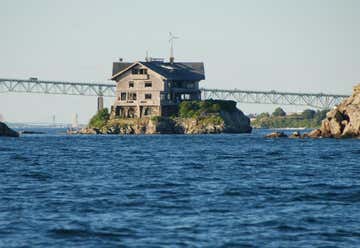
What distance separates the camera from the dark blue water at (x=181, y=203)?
1323 inches

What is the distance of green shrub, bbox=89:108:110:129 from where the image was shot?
160375mm

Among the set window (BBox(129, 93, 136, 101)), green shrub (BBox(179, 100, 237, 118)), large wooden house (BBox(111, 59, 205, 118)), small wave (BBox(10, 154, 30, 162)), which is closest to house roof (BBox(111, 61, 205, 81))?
large wooden house (BBox(111, 59, 205, 118))

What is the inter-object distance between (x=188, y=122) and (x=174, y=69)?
44.6 ft

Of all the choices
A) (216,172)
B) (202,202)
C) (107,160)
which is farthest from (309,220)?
(107,160)

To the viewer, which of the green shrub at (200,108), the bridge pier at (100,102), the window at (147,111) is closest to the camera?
the green shrub at (200,108)

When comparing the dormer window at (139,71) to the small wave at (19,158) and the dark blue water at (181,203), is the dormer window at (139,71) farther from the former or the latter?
the dark blue water at (181,203)

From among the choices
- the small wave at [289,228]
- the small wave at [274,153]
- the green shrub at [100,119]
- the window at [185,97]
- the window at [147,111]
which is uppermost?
the window at [185,97]

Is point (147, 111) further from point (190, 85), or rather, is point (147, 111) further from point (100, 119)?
point (190, 85)

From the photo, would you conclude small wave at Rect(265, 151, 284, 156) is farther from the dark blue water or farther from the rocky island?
the rocky island

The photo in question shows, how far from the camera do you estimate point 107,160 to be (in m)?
73.7

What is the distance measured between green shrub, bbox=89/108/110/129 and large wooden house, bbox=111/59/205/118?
2104 mm

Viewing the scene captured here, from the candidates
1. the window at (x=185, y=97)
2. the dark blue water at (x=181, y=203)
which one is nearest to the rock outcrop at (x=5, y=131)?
the window at (x=185, y=97)

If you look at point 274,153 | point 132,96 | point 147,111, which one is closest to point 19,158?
point 274,153

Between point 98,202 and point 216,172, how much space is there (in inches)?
743
